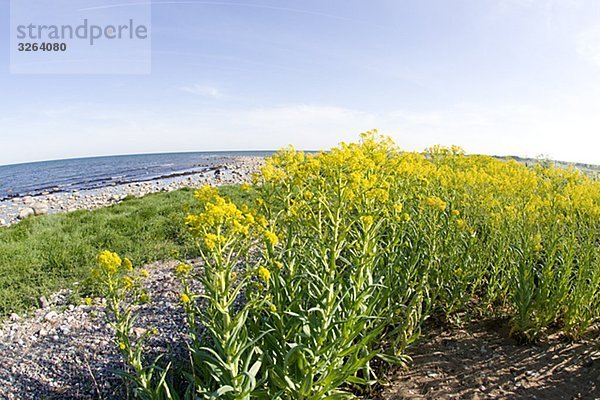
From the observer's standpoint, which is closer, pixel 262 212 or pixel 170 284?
pixel 262 212

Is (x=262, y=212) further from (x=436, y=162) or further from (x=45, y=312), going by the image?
(x=436, y=162)

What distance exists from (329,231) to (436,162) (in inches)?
170

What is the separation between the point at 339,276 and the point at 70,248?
19.4 feet

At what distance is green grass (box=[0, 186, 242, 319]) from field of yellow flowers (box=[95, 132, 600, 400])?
7.67 ft

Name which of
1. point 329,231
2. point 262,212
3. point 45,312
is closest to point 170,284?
point 45,312

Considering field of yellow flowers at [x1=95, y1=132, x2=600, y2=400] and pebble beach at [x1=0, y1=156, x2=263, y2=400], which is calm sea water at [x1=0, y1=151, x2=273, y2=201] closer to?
pebble beach at [x1=0, y1=156, x2=263, y2=400]

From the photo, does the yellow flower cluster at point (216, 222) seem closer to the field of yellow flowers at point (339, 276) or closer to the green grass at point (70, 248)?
the field of yellow flowers at point (339, 276)

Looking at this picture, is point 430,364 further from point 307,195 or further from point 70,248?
point 70,248

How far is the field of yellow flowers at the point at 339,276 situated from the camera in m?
1.95

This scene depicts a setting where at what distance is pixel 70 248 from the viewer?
634 centimetres

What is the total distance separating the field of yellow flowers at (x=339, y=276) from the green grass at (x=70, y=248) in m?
2.34

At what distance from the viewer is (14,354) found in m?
3.34

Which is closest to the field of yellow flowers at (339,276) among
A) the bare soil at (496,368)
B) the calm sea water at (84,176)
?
the bare soil at (496,368)

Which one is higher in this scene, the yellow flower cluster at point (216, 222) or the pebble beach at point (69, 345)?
the yellow flower cluster at point (216, 222)
